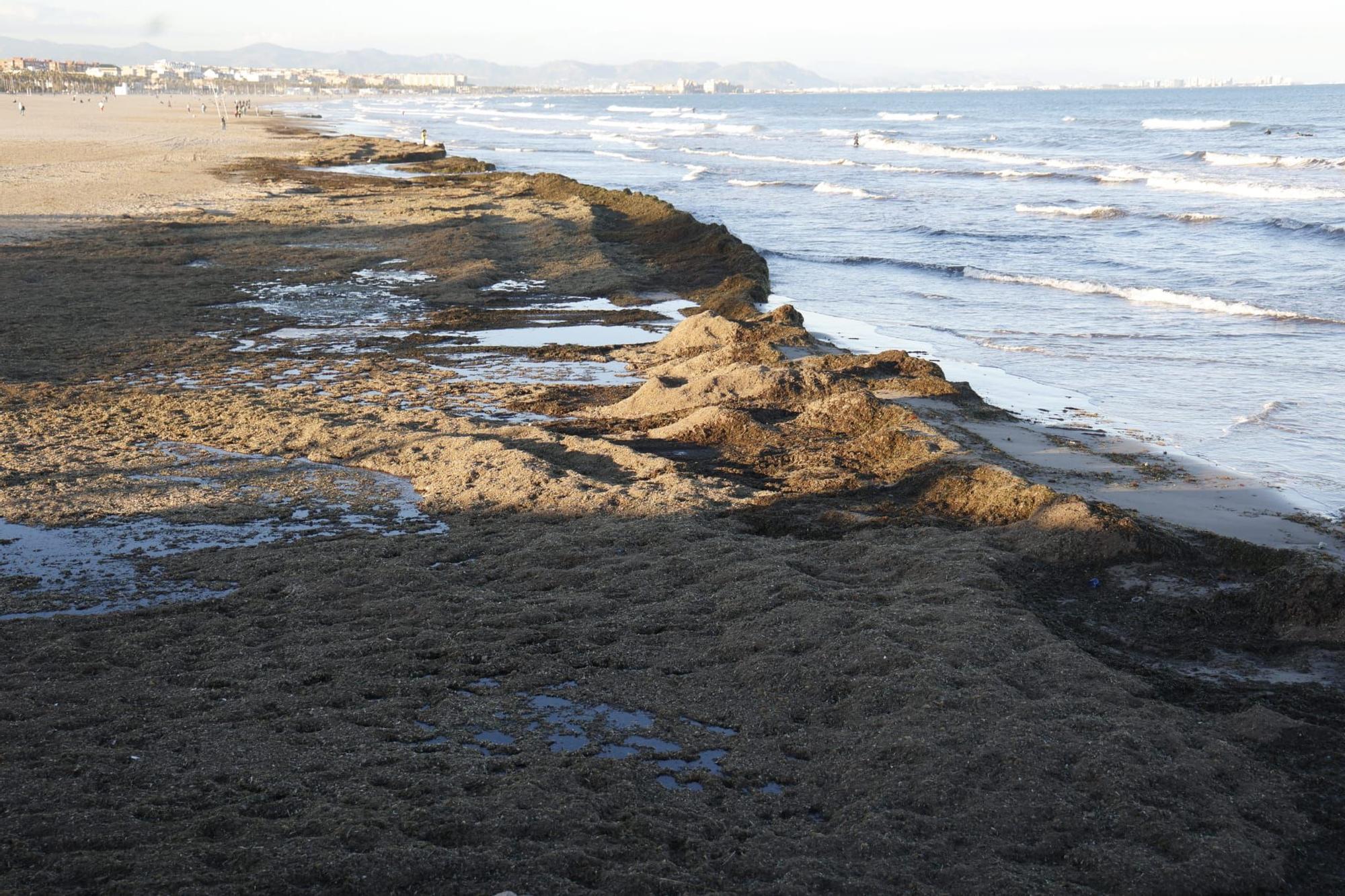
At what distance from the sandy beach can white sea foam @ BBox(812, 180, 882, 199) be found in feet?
80.0

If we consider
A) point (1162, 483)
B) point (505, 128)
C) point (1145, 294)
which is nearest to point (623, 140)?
point (505, 128)

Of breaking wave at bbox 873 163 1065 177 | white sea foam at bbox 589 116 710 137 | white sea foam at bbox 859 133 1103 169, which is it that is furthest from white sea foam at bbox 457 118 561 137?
breaking wave at bbox 873 163 1065 177

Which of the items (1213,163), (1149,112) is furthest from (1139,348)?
(1149,112)

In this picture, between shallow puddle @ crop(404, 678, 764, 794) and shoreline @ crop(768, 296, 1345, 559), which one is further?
shoreline @ crop(768, 296, 1345, 559)

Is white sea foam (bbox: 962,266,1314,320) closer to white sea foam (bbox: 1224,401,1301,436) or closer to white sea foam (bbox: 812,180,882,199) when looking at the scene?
white sea foam (bbox: 1224,401,1301,436)

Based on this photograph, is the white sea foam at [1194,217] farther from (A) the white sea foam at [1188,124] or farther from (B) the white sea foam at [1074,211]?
(A) the white sea foam at [1188,124]

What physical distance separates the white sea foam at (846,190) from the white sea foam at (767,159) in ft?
38.7

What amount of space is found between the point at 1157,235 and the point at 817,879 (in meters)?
26.5

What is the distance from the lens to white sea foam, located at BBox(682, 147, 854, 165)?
50719 mm

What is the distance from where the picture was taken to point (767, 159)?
178 feet

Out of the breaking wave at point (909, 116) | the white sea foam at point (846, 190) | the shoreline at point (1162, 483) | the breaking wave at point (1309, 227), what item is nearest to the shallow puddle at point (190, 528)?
the shoreline at point (1162, 483)

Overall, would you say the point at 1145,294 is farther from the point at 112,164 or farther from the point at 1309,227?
the point at 112,164

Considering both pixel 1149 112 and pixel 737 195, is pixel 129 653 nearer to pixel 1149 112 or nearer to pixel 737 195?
pixel 737 195

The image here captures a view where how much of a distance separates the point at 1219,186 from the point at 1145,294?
76.2ft
